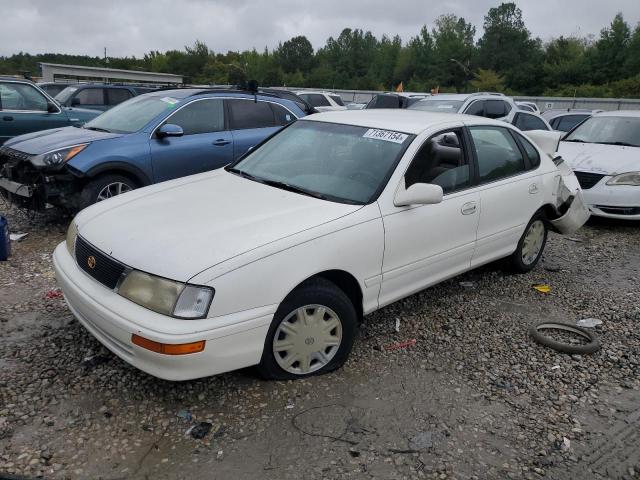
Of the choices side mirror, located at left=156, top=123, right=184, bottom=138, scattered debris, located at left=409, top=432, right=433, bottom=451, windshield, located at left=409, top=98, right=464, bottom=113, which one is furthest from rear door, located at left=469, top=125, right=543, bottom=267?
windshield, located at left=409, top=98, right=464, bottom=113

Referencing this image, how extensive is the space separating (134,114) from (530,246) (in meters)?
4.86

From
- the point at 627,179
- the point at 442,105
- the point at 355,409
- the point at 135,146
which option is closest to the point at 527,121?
the point at 442,105

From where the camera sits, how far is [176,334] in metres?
2.62

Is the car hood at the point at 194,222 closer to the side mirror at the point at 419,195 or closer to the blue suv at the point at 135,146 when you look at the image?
the side mirror at the point at 419,195

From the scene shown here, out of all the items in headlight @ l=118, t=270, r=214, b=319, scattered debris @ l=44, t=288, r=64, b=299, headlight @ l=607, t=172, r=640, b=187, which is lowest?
scattered debris @ l=44, t=288, r=64, b=299

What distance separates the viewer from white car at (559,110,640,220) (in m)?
7.07

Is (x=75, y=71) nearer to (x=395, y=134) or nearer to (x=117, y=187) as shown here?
(x=117, y=187)

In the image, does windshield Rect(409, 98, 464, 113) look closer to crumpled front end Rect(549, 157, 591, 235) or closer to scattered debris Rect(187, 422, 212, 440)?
crumpled front end Rect(549, 157, 591, 235)

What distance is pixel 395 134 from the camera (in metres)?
3.94

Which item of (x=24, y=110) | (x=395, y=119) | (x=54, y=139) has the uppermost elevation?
(x=395, y=119)

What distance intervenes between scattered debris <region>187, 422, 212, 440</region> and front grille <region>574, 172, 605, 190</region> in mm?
6403

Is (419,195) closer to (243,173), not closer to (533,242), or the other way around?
(243,173)

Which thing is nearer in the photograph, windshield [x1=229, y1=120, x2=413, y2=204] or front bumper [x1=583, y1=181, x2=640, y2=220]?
windshield [x1=229, y1=120, x2=413, y2=204]

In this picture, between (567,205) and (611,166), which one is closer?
(567,205)
